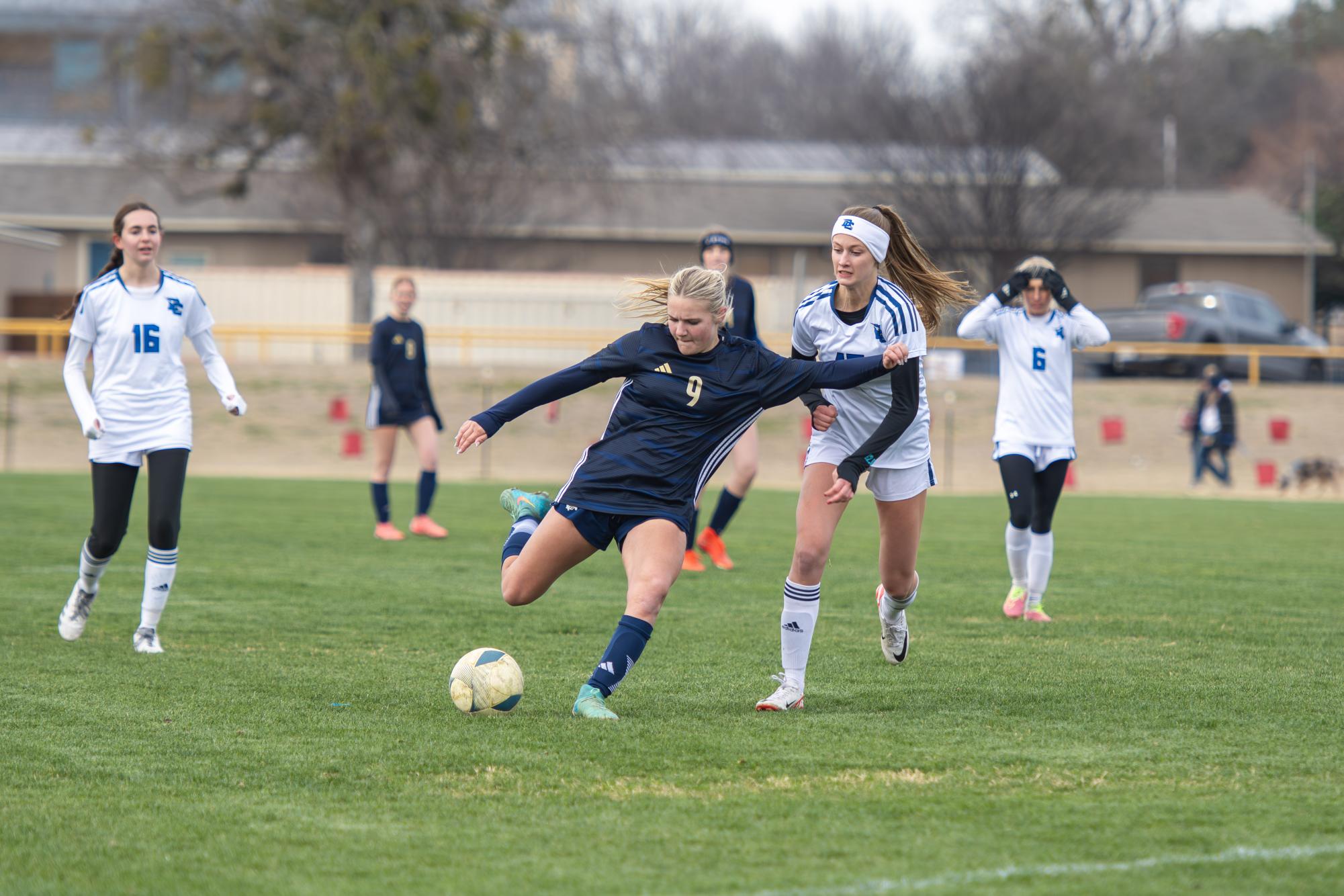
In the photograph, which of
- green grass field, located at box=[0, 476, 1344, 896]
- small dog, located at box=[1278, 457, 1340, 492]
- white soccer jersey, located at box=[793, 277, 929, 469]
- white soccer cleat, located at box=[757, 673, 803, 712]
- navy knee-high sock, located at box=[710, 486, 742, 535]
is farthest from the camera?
small dog, located at box=[1278, 457, 1340, 492]

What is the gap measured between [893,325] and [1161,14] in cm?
5595

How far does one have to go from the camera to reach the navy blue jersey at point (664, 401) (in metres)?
5.98

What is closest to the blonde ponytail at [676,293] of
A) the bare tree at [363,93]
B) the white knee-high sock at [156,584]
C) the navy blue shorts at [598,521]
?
the navy blue shorts at [598,521]

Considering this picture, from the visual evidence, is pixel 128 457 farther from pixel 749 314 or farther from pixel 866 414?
A: pixel 749 314

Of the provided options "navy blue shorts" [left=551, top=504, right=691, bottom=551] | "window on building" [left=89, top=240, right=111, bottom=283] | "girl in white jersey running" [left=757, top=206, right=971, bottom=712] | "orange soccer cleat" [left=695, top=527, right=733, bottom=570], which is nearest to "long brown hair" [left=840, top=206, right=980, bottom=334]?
"girl in white jersey running" [left=757, top=206, right=971, bottom=712]

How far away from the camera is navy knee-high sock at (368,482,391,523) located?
13.8 meters

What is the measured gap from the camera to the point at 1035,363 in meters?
9.24

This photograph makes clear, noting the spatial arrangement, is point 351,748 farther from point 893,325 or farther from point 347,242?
point 347,242

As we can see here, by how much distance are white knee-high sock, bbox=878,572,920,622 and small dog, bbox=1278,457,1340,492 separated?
1920 centimetres

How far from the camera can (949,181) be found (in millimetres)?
37594

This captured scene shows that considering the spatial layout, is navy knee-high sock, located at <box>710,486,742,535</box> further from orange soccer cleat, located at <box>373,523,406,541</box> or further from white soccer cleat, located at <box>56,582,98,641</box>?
white soccer cleat, located at <box>56,582,98,641</box>

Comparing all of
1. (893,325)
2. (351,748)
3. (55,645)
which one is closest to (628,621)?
(351,748)

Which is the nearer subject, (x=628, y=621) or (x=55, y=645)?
(x=628, y=621)

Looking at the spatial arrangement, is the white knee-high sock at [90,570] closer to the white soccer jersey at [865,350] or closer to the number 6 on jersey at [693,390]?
the number 6 on jersey at [693,390]
